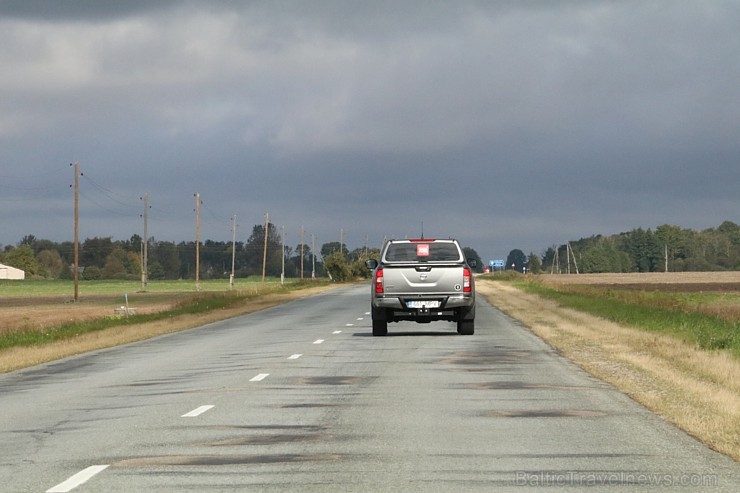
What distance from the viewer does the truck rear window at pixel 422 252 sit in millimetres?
28766

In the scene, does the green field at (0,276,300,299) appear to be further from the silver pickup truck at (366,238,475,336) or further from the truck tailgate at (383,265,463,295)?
the truck tailgate at (383,265,463,295)

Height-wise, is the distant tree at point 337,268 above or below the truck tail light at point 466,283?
above

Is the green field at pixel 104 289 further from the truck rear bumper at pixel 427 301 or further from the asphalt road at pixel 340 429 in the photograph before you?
the asphalt road at pixel 340 429

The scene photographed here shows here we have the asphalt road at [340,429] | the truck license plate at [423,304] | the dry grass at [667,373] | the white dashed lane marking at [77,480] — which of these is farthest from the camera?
the truck license plate at [423,304]

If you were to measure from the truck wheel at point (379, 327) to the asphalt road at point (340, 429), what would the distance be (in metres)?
6.36

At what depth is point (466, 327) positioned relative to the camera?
2878 cm

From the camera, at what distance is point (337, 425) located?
12.1 m

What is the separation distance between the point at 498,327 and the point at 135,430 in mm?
22182

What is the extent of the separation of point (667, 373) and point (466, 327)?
1079 cm

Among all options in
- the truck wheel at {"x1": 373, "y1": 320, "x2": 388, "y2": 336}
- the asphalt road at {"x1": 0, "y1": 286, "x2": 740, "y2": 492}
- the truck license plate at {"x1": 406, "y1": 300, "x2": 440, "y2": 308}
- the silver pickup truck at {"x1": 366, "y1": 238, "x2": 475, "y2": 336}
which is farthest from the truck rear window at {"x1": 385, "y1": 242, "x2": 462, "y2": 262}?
the asphalt road at {"x1": 0, "y1": 286, "x2": 740, "y2": 492}

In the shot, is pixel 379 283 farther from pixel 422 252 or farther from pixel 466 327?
pixel 466 327

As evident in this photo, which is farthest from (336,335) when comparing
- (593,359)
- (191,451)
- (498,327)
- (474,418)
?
(191,451)

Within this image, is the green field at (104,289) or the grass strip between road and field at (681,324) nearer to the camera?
the grass strip between road and field at (681,324)

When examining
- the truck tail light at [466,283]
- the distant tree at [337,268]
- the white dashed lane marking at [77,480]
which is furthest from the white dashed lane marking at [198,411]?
the distant tree at [337,268]
